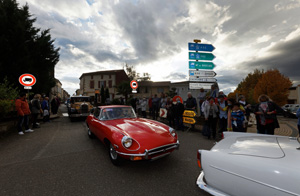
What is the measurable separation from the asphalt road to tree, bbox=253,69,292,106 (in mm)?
29878

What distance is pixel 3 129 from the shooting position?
6.07 m

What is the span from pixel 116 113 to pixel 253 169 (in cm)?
384

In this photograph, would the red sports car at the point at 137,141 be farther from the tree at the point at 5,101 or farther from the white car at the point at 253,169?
the tree at the point at 5,101

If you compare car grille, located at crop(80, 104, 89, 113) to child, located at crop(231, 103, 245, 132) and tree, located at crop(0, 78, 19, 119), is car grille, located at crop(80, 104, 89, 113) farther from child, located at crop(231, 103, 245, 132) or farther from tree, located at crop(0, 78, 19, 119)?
child, located at crop(231, 103, 245, 132)

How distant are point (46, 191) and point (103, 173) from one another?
39.0 inches

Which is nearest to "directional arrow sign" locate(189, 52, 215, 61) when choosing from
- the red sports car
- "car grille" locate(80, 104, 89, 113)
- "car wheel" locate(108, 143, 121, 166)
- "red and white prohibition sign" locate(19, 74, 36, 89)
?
the red sports car

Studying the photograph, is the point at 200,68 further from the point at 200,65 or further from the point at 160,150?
the point at 160,150

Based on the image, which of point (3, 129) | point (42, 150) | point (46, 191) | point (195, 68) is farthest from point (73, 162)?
point (195, 68)

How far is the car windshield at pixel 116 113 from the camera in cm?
432

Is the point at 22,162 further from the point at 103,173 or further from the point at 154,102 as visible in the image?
the point at 154,102

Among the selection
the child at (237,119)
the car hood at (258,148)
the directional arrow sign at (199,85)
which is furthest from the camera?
the directional arrow sign at (199,85)

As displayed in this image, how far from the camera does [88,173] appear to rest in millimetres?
2881

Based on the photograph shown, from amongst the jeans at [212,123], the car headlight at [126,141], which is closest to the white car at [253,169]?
the car headlight at [126,141]

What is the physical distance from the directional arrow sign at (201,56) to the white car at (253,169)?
639cm
